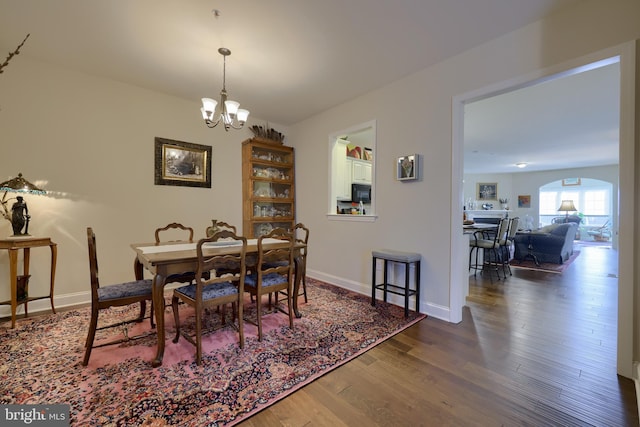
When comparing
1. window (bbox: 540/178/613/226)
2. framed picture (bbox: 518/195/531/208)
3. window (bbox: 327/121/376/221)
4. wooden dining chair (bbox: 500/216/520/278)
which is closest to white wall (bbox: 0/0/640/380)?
window (bbox: 327/121/376/221)

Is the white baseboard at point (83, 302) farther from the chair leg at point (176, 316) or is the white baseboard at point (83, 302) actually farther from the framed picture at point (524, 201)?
the framed picture at point (524, 201)

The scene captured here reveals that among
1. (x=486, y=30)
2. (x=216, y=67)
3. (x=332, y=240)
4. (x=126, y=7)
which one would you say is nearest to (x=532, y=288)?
(x=332, y=240)

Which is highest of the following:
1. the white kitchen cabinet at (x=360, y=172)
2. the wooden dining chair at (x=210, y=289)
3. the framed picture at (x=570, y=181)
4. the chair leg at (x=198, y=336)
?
the framed picture at (x=570, y=181)

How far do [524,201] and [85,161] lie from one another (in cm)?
1283

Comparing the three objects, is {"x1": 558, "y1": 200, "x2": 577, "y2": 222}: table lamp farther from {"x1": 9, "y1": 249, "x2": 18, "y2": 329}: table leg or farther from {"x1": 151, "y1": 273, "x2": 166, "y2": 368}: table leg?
{"x1": 9, "y1": 249, "x2": 18, "y2": 329}: table leg

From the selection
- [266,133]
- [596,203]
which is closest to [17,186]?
[266,133]

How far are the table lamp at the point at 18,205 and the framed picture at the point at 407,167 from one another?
3.82 m

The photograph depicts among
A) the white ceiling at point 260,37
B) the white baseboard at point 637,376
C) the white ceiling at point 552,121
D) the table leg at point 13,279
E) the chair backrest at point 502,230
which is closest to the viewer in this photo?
the white baseboard at point 637,376

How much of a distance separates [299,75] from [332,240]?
238cm

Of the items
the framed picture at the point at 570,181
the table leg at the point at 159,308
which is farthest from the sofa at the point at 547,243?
the table leg at the point at 159,308

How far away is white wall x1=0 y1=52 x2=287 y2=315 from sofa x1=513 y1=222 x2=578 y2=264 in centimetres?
680

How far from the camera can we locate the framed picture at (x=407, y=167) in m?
3.01

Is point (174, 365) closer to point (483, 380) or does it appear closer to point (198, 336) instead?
point (198, 336)

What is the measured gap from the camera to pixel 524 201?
401 inches
